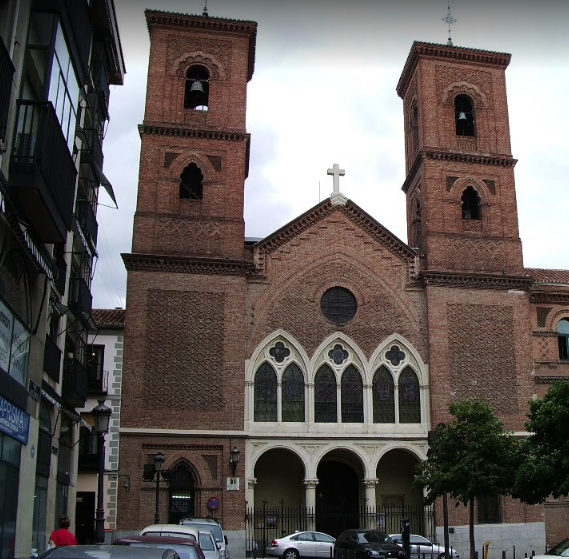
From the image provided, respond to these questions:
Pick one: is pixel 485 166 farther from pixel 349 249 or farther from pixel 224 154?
pixel 224 154

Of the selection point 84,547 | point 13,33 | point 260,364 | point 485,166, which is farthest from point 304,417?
point 84,547

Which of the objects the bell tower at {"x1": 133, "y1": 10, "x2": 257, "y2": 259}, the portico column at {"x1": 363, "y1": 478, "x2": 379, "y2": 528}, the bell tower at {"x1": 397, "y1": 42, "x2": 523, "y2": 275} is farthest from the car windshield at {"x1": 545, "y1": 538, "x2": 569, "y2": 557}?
the bell tower at {"x1": 133, "y1": 10, "x2": 257, "y2": 259}

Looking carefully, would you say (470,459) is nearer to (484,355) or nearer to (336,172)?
(484,355)

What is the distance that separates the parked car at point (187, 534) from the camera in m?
15.5

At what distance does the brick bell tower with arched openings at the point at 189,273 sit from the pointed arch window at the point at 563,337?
14629 mm

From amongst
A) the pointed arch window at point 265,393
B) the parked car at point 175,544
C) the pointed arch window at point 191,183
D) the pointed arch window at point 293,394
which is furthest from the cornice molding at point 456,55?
the parked car at point 175,544

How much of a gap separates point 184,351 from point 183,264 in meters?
3.64

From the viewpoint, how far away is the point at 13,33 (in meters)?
14.5

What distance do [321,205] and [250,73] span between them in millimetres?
8516

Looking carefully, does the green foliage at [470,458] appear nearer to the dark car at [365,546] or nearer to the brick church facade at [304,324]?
the dark car at [365,546]

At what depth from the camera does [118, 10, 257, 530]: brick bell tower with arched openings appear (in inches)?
1216

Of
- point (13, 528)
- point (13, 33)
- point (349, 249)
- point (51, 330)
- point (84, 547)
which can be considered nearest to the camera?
point (84, 547)

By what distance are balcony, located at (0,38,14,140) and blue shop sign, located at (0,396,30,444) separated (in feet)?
15.7

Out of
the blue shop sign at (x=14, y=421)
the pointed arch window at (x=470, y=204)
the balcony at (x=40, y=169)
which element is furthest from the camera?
the pointed arch window at (x=470, y=204)
